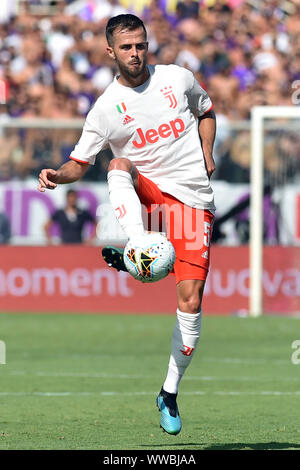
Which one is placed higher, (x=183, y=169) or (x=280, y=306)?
(x=183, y=169)

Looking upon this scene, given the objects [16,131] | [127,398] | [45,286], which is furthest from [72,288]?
[127,398]

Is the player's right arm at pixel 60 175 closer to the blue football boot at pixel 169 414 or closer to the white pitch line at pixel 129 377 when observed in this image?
the blue football boot at pixel 169 414

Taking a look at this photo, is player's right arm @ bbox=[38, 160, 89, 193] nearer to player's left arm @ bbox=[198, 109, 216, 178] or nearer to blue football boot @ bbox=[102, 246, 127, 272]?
blue football boot @ bbox=[102, 246, 127, 272]

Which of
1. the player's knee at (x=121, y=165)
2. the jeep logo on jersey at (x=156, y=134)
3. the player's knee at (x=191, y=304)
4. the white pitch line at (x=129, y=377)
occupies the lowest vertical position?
the white pitch line at (x=129, y=377)

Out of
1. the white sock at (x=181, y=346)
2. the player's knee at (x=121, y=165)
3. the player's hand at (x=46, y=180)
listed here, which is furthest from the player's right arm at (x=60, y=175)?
the white sock at (x=181, y=346)

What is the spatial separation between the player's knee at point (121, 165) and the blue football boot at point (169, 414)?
1.48 m

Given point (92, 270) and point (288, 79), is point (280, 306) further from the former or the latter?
point (288, 79)

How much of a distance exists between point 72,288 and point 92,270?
17.6 inches

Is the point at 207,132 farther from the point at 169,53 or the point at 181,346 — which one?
the point at 169,53

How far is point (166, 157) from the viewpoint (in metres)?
7.14

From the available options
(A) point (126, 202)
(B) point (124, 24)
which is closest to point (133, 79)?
(B) point (124, 24)

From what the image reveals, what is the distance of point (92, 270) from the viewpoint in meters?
17.4

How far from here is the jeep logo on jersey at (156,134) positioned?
23.3 feet

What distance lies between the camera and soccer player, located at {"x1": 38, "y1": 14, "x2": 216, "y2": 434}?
23.0 ft
